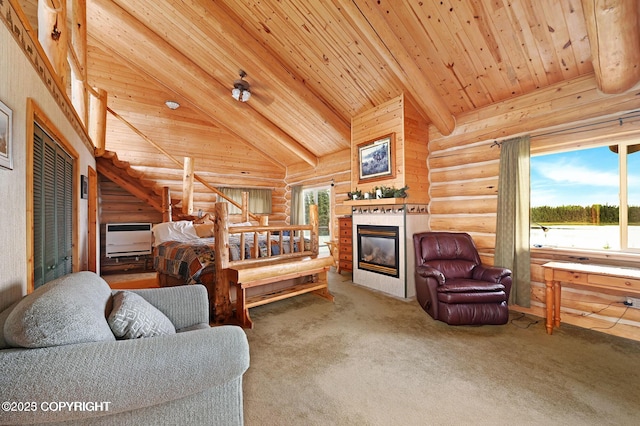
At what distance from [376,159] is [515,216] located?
7.09 ft

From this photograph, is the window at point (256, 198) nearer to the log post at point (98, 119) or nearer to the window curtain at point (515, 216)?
the log post at point (98, 119)

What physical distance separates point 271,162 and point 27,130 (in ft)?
21.9

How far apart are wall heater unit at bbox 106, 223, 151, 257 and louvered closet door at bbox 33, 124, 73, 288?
3.29 m

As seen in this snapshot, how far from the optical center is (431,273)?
331 centimetres

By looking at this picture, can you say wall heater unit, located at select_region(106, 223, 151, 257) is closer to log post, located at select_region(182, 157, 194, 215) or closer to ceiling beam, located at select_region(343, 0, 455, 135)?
log post, located at select_region(182, 157, 194, 215)

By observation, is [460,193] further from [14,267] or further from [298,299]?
[14,267]

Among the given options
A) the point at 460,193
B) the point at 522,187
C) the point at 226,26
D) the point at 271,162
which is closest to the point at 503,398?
the point at 522,187

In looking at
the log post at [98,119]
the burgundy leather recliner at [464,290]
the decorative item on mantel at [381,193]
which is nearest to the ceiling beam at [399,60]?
the decorative item on mantel at [381,193]

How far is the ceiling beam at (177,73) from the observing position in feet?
16.1

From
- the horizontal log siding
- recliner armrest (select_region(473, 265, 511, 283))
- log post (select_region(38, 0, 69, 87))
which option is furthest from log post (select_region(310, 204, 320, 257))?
log post (select_region(38, 0, 69, 87))

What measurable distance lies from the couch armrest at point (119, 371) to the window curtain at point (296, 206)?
6.38 m

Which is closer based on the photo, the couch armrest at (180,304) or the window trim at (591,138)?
the couch armrest at (180,304)

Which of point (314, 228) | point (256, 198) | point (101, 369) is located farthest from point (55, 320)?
point (256, 198)

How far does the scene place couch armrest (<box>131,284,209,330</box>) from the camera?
1965 mm
